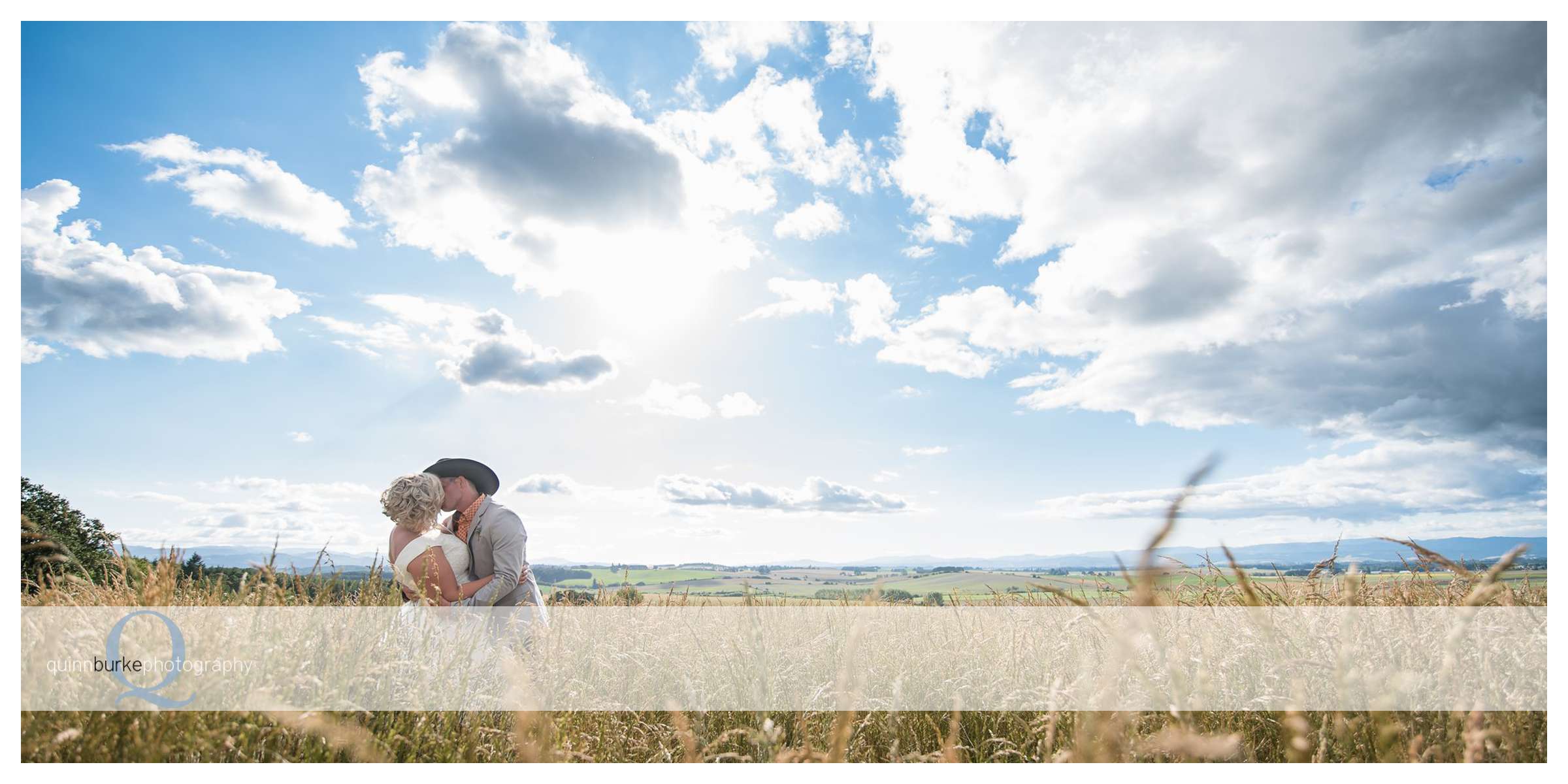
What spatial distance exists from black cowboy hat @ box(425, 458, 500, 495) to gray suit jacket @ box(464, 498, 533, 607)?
11.9 inches

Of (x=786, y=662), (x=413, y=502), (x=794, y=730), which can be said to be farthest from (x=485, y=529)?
(x=794, y=730)

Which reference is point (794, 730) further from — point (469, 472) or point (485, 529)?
point (469, 472)

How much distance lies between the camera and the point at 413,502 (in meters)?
6.42

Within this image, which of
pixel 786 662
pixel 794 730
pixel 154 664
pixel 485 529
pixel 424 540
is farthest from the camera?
pixel 485 529

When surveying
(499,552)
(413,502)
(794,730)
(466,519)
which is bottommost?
(794,730)

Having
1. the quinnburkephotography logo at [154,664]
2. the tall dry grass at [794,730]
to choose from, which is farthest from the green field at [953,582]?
the quinnburkephotography logo at [154,664]

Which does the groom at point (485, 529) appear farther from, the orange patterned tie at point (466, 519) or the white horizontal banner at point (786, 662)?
the white horizontal banner at point (786, 662)

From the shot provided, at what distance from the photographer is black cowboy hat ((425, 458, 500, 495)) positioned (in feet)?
23.5

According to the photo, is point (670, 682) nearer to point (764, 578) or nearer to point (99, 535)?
point (764, 578)

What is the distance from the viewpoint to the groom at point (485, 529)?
642cm

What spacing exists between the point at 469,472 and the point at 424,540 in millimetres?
1028

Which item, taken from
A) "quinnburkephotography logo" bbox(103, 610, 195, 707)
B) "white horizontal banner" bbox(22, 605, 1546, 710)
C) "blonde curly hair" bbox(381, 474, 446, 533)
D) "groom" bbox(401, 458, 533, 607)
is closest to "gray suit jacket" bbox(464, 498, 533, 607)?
"groom" bbox(401, 458, 533, 607)
